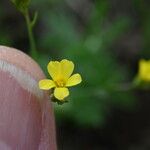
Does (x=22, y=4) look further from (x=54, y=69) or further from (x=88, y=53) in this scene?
(x=88, y=53)

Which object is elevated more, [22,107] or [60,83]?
[60,83]

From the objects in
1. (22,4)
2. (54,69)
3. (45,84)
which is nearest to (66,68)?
(54,69)

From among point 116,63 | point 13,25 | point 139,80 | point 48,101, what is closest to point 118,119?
point 116,63

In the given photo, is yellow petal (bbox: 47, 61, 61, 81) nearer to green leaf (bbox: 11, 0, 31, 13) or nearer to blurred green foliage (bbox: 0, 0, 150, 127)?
green leaf (bbox: 11, 0, 31, 13)

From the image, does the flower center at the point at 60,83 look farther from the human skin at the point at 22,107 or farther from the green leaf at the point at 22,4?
the green leaf at the point at 22,4

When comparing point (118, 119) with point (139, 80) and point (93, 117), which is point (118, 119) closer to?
point (93, 117)

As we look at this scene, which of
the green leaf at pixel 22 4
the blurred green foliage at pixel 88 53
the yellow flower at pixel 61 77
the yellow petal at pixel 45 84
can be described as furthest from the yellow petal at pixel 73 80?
the blurred green foliage at pixel 88 53

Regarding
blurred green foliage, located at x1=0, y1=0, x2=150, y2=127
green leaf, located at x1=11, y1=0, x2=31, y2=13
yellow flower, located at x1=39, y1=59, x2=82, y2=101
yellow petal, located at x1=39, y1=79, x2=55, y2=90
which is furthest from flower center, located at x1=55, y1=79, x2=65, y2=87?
blurred green foliage, located at x1=0, y1=0, x2=150, y2=127
